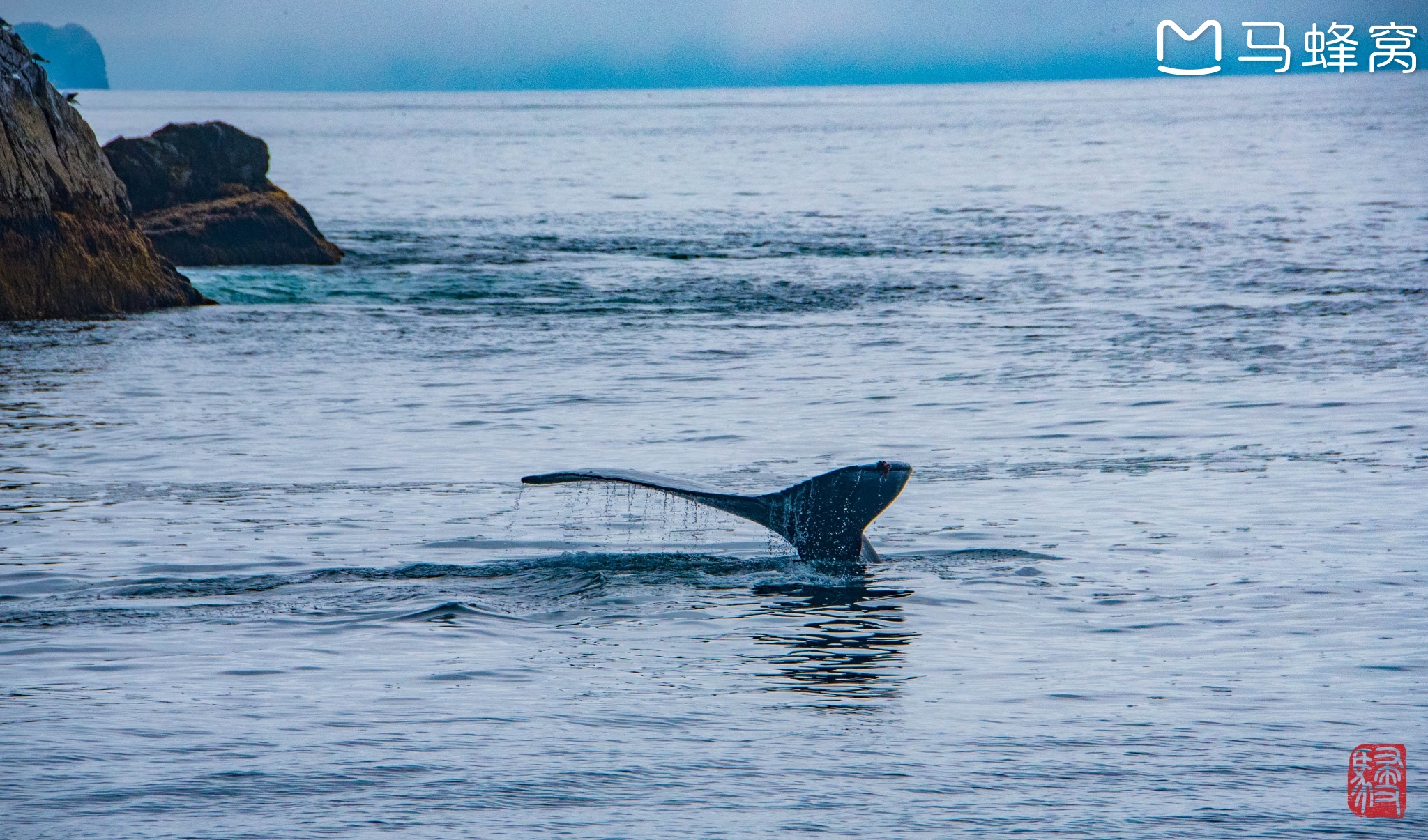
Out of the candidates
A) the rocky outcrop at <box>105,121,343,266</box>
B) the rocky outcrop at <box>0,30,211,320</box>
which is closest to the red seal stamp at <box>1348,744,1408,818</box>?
the rocky outcrop at <box>0,30,211,320</box>

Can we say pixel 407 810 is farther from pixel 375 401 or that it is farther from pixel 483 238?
pixel 483 238

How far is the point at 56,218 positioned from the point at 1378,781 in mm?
23804

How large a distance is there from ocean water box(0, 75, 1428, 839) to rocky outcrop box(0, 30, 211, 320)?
1.20 metres

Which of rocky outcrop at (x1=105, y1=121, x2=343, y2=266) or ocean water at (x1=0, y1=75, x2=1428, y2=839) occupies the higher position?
rocky outcrop at (x1=105, y1=121, x2=343, y2=266)

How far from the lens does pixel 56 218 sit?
25.7 metres

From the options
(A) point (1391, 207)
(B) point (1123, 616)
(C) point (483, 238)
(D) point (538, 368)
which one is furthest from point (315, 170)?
(B) point (1123, 616)

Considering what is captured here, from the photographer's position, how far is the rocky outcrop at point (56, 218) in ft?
83.0

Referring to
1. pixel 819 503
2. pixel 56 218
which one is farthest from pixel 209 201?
pixel 819 503

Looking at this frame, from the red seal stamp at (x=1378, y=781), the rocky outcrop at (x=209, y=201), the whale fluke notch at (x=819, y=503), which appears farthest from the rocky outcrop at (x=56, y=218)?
the red seal stamp at (x=1378, y=781)

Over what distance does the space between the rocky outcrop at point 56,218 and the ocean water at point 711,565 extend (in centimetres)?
120

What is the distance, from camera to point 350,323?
26031mm

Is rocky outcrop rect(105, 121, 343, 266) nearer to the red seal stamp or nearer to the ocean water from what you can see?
the ocean water

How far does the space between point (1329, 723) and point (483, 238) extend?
118ft

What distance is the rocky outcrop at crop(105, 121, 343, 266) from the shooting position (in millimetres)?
33281
